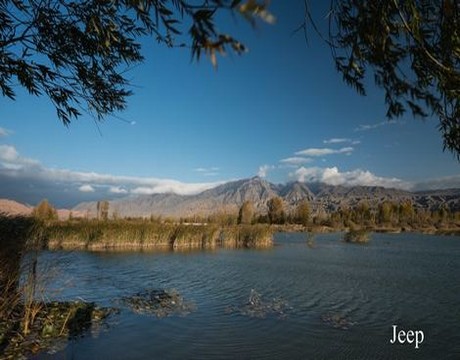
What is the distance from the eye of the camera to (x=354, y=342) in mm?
9469

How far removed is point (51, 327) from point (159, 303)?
4436 millimetres

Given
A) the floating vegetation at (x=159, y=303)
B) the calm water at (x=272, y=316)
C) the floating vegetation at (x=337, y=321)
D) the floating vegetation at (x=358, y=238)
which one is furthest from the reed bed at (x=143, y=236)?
the floating vegetation at (x=337, y=321)

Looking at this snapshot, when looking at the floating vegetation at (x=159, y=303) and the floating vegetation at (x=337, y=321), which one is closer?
the floating vegetation at (x=337, y=321)

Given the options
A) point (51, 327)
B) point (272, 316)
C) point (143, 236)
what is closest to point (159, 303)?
point (272, 316)

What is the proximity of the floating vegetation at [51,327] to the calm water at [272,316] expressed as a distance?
0.36 metres

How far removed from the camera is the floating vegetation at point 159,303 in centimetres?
1214

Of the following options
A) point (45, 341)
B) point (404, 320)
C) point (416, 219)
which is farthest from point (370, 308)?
point (416, 219)

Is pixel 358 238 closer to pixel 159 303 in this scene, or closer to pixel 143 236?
pixel 143 236

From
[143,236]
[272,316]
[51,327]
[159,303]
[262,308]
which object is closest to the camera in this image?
[51,327]

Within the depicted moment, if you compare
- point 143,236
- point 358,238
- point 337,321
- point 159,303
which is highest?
point 358,238

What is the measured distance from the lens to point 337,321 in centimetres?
1119

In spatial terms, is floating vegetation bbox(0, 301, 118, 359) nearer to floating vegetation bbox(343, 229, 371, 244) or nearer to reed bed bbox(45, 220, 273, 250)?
reed bed bbox(45, 220, 273, 250)

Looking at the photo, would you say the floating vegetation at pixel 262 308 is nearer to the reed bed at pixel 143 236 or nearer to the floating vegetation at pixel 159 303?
the floating vegetation at pixel 159 303

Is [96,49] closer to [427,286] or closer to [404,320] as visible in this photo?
[404,320]
